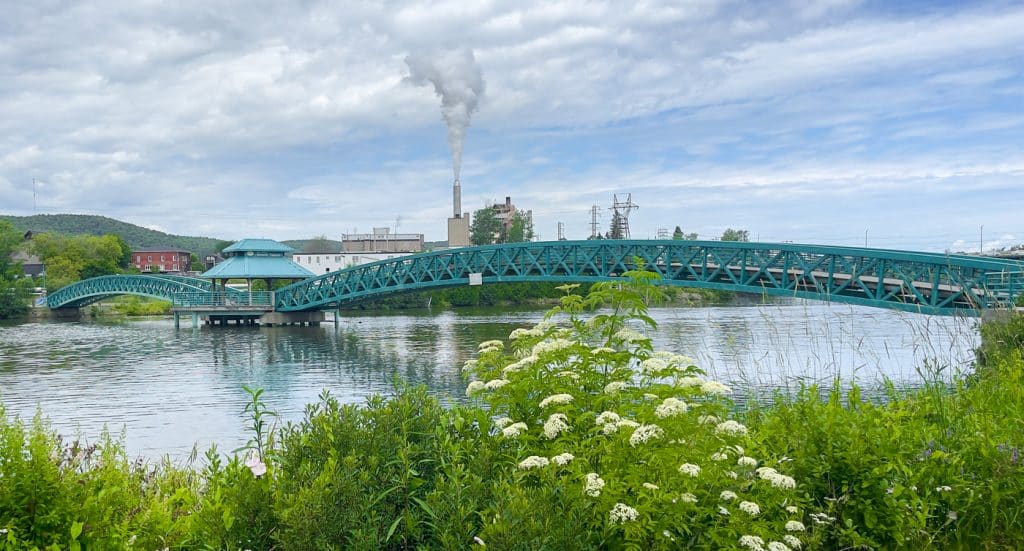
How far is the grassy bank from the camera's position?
4.08m

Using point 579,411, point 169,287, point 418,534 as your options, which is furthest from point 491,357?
point 169,287

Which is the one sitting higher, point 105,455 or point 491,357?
point 491,357

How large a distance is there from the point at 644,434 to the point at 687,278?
5331 centimetres

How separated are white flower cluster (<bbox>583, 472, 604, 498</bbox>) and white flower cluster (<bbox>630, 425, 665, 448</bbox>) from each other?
0.35 m

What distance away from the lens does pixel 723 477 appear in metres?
4.50

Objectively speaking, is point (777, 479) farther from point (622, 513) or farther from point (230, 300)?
point (230, 300)

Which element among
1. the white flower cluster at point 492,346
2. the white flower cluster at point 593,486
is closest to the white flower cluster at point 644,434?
the white flower cluster at point 593,486

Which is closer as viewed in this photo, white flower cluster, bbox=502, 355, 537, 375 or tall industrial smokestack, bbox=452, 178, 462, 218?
white flower cluster, bbox=502, 355, 537, 375

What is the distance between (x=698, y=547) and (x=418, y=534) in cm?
152

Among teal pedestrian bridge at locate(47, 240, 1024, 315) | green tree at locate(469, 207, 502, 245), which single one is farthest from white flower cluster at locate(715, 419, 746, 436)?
green tree at locate(469, 207, 502, 245)

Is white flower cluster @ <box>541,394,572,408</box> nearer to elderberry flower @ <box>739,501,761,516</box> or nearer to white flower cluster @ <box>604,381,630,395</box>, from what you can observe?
white flower cluster @ <box>604,381,630,395</box>

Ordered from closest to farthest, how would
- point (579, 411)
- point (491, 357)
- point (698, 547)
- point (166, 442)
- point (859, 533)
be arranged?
1. point (698, 547)
2. point (859, 533)
3. point (579, 411)
4. point (491, 357)
5. point (166, 442)

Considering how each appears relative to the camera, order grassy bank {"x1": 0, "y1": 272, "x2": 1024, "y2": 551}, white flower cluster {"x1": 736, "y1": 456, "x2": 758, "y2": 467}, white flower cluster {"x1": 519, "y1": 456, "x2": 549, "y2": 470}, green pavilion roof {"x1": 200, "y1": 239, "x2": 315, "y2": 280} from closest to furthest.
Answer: grassy bank {"x1": 0, "y1": 272, "x2": 1024, "y2": 551}, white flower cluster {"x1": 519, "y1": 456, "x2": 549, "y2": 470}, white flower cluster {"x1": 736, "y1": 456, "x2": 758, "y2": 467}, green pavilion roof {"x1": 200, "y1": 239, "x2": 315, "y2": 280}

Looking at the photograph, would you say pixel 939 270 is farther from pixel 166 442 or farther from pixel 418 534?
pixel 418 534
